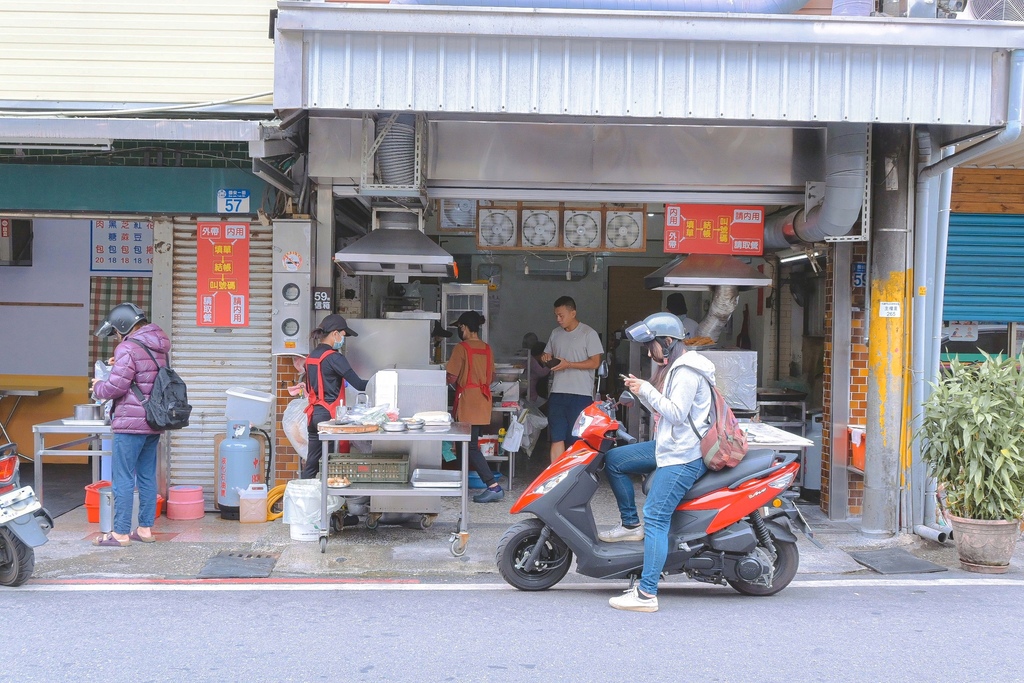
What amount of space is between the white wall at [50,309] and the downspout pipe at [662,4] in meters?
5.50

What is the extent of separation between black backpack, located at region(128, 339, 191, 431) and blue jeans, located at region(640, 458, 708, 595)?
12.6 feet

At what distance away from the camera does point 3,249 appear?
33.2 ft

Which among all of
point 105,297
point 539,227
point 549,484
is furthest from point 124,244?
point 549,484

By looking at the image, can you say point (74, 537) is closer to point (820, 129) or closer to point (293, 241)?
point (293, 241)

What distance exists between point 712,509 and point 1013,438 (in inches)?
110

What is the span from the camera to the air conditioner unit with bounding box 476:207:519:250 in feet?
30.0

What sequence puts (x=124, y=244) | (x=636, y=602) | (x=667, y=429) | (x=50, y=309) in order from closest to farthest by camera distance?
(x=636, y=602), (x=667, y=429), (x=124, y=244), (x=50, y=309)

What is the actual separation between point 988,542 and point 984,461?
62 cm

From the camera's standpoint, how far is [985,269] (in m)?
9.41

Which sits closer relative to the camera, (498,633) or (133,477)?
(498,633)

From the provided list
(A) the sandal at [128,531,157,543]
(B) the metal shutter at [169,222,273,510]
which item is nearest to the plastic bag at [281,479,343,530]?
Answer: (A) the sandal at [128,531,157,543]

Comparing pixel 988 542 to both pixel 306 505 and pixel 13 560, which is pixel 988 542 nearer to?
pixel 306 505

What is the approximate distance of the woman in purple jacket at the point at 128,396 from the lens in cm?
686

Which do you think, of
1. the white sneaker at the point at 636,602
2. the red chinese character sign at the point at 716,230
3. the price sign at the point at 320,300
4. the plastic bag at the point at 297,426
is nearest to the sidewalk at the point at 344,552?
the plastic bag at the point at 297,426
